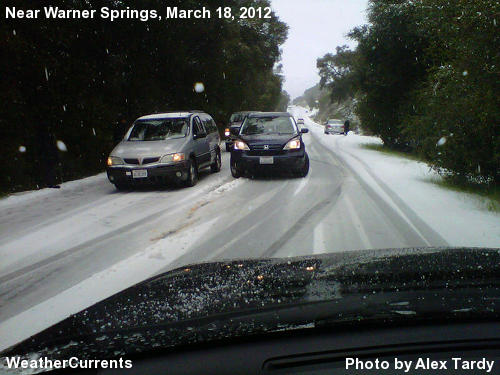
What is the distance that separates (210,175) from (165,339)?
43.7ft

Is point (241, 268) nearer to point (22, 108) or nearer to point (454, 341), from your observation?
point (454, 341)

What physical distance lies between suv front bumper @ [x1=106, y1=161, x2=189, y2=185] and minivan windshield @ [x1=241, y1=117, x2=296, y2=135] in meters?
3.29

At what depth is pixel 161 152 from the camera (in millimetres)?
11430

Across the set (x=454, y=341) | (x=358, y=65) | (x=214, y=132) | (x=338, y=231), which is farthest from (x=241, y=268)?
(x=358, y=65)

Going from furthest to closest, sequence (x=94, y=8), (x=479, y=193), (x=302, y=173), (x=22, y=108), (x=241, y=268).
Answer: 1. (x=94, y=8)
2. (x=302, y=173)
3. (x=22, y=108)
4. (x=479, y=193)
5. (x=241, y=268)

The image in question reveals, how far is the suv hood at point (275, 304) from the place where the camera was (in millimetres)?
1599

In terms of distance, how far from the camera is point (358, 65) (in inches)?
974

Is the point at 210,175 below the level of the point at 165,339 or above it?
below

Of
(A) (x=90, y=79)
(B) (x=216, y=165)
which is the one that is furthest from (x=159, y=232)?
(A) (x=90, y=79)

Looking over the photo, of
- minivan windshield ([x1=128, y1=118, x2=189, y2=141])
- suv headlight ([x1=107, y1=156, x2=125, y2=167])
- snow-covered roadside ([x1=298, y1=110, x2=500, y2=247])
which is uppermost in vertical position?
minivan windshield ([x1=128, y1=118, x2=189, y2=141])

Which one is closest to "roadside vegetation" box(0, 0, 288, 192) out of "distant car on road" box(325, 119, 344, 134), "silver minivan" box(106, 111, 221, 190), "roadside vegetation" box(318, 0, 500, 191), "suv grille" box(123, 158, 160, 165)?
"silver minivan" box(106, 111, 221, 190)

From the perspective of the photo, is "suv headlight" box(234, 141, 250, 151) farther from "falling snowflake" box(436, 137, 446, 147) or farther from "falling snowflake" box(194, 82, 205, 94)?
"falling snowflake" box(194, 82, 205, 94)

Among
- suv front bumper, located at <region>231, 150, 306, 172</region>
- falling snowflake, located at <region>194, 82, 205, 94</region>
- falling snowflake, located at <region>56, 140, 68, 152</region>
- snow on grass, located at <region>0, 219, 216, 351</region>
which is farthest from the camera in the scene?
falling snowflake, located at <region>194, 82, 205, 94</region>

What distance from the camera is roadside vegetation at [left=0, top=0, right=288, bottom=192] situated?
11.8 m
